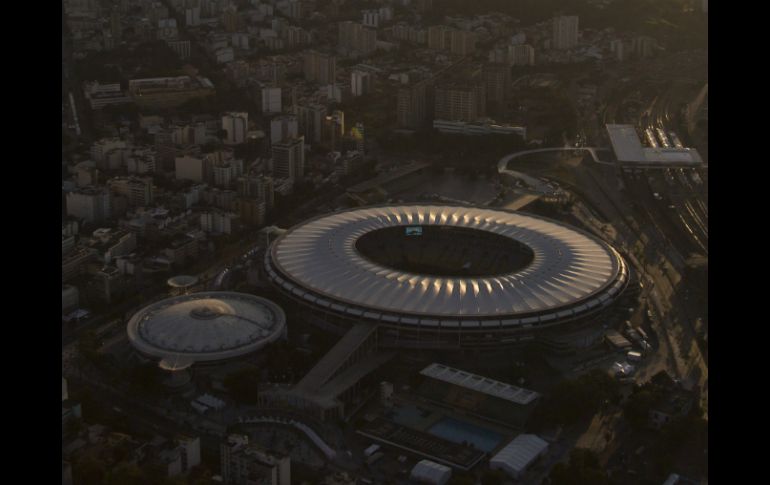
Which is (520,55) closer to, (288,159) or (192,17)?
(192,17)

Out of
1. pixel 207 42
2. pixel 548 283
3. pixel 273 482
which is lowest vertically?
pixel 273 482

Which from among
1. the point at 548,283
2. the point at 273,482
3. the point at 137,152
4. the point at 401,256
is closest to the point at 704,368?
the point at 548,283

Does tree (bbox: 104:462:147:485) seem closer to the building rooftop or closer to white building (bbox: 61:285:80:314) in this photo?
the building rooftop

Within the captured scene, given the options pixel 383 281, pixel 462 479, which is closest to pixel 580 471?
pixel 462 479

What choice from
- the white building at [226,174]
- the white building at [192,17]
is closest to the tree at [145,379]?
the white building at [226,174]

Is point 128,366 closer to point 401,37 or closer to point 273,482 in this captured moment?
point 273,482

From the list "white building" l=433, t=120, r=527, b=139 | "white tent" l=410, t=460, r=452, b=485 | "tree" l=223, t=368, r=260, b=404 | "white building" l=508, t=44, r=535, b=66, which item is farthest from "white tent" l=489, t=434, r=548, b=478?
"white building" l=508, t=44, r=535, b=66

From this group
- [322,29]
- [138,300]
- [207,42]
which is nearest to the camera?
[138,300]
